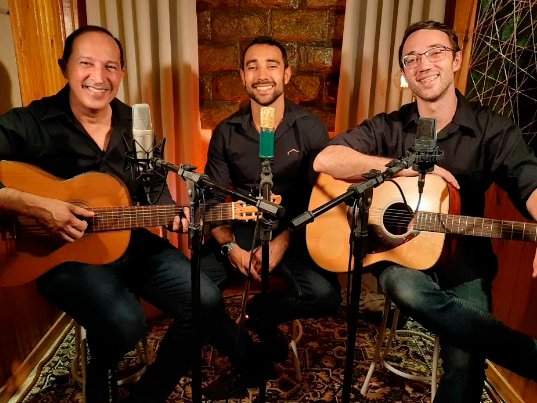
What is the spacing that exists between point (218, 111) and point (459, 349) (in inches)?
86.0

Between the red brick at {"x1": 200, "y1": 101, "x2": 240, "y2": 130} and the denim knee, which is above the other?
the red brick at {"x1": 200, "y1": 101, "x2": 240, "y2": 130}

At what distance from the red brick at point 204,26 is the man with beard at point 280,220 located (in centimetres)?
75

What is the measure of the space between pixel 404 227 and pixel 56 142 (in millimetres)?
1606

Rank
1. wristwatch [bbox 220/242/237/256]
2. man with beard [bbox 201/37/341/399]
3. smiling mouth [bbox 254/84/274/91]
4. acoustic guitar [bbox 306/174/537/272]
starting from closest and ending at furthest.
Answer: acoustic guitar [bbox 306/174/537/272], man with beard [bbox 201/37/341/399], wristwatch [bbox 220/242/237/256], smiling mouth [bbox 254/84/274/91]

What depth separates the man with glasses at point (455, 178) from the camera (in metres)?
1.59

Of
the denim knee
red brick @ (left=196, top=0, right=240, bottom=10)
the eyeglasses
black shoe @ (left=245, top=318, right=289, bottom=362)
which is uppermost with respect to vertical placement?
red brick @ (left=196, top=0, right=240, bottom=10)

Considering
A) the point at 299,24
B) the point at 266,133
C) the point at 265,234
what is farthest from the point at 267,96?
the point at 265,234

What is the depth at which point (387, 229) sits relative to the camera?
193 centimetres

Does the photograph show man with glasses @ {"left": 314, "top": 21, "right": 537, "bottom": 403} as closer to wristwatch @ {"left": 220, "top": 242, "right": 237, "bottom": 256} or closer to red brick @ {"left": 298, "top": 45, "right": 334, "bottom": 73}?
wristwatch @ {"left": 220, "top": 242, "right": 237, "bottom": 256}

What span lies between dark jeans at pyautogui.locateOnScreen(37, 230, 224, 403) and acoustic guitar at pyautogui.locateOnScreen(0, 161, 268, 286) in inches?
2.7

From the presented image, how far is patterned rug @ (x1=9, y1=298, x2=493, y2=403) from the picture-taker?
2.07m

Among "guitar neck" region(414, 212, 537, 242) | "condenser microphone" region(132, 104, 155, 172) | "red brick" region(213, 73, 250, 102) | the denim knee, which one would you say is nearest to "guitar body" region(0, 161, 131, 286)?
"condenser microphone" region(132, 104, 155, 172)

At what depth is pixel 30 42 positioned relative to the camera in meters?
2.20

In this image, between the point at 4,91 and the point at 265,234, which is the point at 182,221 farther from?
the point at 4,91
